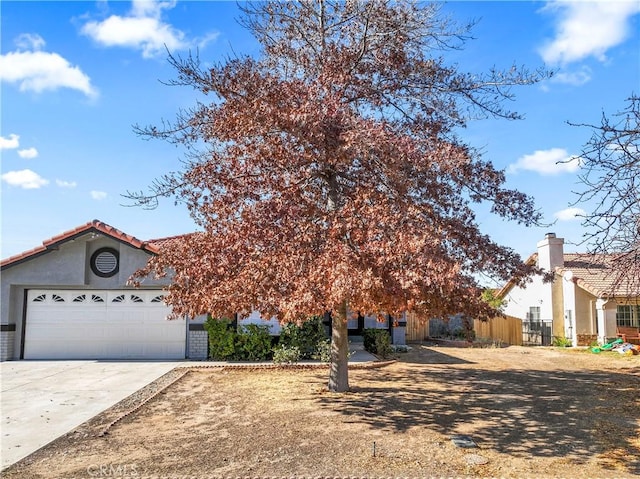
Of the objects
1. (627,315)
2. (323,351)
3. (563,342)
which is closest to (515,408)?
(323,351)

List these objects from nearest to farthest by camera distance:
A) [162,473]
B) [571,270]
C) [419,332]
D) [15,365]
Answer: [162,473] → [15,365] → [571,270] → [419,332]

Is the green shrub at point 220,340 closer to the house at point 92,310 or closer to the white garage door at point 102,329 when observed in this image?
the house at point 92,310

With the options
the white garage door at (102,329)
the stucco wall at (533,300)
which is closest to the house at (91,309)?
the white garage door at (102,329)

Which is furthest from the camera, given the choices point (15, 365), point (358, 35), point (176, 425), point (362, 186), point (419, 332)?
point (419, 332)

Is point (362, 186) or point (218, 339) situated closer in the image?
point (362, 186)

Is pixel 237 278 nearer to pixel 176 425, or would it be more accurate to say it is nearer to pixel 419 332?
pixel 176 425

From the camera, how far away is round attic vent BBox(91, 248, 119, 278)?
16500 millimetres

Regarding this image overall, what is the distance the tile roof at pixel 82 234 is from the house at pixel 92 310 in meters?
0.23

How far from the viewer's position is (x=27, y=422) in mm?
8391

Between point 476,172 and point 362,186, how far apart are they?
2120mm

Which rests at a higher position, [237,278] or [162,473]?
[237,278]

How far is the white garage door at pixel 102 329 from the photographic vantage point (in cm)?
1642

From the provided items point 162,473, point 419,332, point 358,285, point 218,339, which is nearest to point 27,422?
point 162,473

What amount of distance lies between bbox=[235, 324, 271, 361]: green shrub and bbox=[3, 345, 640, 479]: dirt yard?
2.89 m
